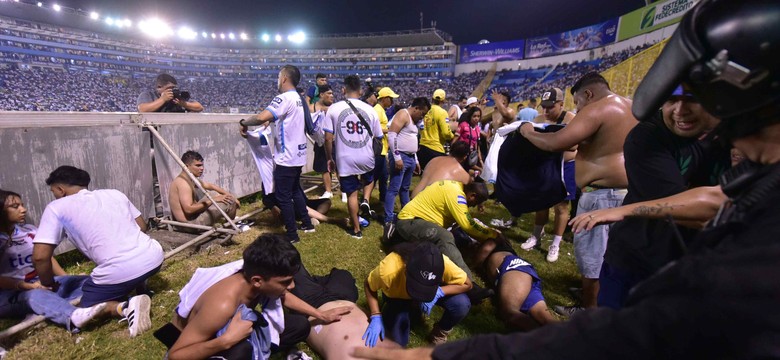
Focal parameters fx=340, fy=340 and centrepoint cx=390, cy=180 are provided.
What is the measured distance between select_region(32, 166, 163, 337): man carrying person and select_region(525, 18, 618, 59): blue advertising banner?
139 ft

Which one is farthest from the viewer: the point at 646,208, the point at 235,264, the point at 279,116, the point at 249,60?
the point at 249,60

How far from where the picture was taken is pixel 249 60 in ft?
192

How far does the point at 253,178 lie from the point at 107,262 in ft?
14.2

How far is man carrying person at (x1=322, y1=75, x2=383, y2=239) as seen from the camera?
16.3 ft

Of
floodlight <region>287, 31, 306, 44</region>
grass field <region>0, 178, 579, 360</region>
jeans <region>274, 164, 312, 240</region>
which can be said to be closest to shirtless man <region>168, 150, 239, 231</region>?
grass field <region>0, 178, 579, 360</region>

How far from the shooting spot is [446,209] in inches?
152

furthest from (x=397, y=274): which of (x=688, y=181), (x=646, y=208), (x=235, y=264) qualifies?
(x=688, y=181)

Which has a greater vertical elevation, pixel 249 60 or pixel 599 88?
pixel 249 60

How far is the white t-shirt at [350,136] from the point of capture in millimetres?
4953

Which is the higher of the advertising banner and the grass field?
the advertising banner

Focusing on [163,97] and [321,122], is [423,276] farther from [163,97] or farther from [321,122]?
[163,97]

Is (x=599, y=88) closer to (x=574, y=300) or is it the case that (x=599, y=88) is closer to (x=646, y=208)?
(x=646, y=208)

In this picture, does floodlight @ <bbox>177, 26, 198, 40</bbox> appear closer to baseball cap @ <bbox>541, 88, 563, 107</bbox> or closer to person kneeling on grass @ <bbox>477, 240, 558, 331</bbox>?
baseball cap @ <bbox>541, 88, 563, 107</bbox>

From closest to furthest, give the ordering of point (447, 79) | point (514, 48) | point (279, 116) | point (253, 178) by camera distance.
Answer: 1. point (279, 116)
2. point (253, 178)
3. point (514, 48)
4. point (447, 79)
